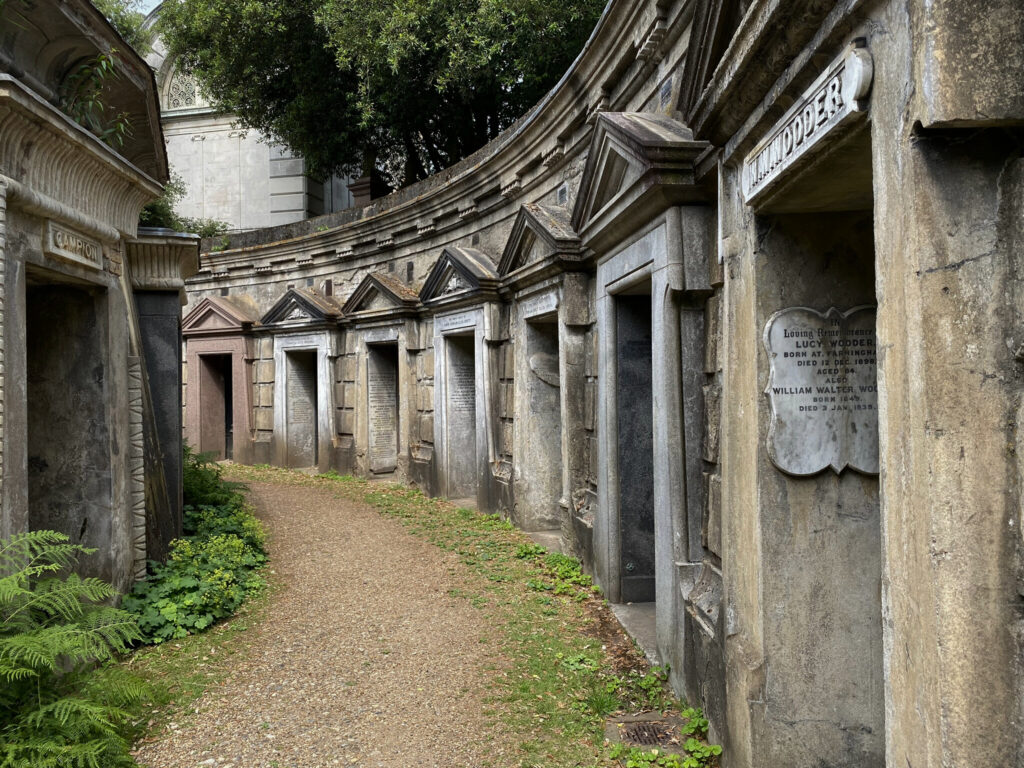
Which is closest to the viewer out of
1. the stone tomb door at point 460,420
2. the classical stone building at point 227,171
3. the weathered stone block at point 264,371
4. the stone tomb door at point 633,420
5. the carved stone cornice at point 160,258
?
the stone tomb door at point 633,420

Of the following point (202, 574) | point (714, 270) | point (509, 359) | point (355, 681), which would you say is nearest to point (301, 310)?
point (509, 359)

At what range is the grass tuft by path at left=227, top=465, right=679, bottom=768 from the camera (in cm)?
381

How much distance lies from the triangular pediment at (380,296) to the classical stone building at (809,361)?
4739 mm

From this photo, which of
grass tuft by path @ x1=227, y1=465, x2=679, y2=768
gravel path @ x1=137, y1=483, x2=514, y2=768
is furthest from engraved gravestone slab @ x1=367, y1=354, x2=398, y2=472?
gravel path @ x1=137, y1=483, x2=514, y2=768

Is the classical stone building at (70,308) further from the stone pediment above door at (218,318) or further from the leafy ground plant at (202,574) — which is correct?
the stone pediment above door at (218,318)

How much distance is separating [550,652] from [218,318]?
39.6 feet

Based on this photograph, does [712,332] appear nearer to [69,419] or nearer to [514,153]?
[69,419]

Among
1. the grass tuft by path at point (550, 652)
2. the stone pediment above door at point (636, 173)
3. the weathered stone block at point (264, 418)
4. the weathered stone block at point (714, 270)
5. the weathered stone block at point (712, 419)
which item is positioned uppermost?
the stone pediment above door at point (636, 173)

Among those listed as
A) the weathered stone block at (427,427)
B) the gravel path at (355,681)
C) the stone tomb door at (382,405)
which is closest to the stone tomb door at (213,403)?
the stone tomb door at (382,405)

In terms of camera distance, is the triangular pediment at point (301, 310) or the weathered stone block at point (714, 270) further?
the triangular pediment at point (301, 310)

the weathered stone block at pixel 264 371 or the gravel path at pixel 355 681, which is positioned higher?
the weathered stone block at pixel 264 371

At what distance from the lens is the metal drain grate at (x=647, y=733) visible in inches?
144

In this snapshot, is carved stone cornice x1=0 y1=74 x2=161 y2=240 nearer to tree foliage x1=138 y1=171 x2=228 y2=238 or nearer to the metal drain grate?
the metal drain grate

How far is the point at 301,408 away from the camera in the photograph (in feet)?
46.6
